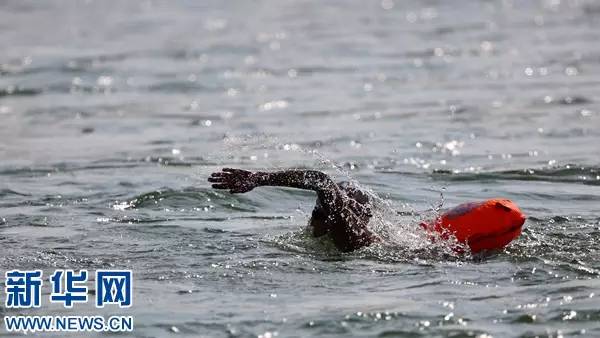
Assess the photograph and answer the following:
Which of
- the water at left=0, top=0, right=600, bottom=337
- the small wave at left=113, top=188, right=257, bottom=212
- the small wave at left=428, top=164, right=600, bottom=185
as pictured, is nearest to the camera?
the water at left=0, top=0, right=600, bottom=337

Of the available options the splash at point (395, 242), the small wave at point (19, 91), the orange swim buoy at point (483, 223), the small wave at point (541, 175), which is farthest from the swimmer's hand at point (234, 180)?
the small wave at point (19, 91)

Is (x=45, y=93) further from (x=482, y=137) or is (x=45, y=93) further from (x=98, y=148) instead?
(x=482, y=137)

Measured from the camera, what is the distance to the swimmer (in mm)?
9047

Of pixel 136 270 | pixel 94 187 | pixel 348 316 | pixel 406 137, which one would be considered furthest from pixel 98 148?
pixel 348 316

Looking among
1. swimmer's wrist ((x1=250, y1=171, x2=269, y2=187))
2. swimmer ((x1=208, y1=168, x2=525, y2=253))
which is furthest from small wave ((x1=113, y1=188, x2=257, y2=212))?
swimmer's wrist ((x1=250, y1=171, x2=269, y2=187))

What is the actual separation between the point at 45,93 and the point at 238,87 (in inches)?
115

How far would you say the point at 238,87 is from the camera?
775 inches

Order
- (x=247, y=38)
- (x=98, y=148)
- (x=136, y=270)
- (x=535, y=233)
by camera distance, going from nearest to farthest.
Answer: (x=136, y=270)
(x=535, y=233)
(x=98, y=148)
(x=247, y=38)

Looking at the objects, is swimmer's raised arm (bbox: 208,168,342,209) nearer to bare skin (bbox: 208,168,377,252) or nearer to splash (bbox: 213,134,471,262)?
bare skin (bbox: 208,168,377,252)

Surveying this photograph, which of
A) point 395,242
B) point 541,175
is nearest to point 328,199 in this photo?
point 395,242

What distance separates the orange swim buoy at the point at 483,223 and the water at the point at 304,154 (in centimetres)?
18

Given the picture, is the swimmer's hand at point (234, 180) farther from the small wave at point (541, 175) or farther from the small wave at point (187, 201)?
the small wave at point (541, 175)

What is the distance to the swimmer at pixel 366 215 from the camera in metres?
9.05

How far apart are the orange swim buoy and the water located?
18cm
